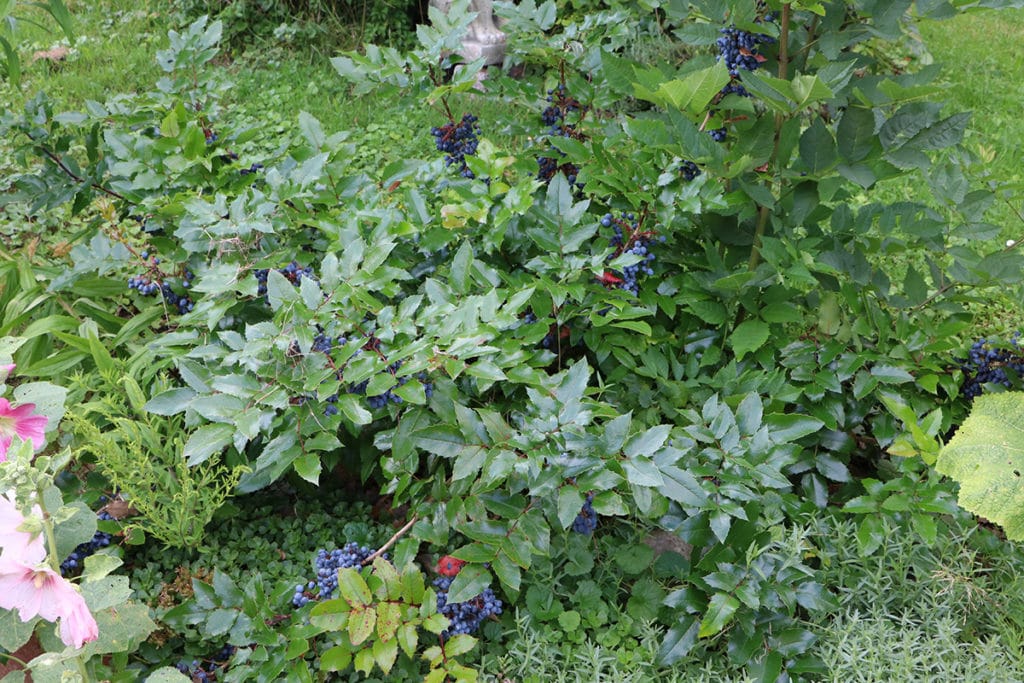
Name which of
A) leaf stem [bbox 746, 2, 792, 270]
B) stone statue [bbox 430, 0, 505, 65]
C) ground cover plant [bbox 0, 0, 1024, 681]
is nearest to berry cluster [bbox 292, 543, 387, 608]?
ground cover plant [bbox 0, 0, 1024, 681]

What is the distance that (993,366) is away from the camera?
7.53ft

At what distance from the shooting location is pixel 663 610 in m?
1.99

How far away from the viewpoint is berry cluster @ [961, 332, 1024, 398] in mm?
2275

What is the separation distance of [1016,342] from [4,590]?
8.38ft

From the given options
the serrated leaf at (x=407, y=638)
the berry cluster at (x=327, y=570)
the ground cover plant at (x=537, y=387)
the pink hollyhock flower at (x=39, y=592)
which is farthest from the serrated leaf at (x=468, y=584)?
the pink hollyhock flower at (x=39, y=592)

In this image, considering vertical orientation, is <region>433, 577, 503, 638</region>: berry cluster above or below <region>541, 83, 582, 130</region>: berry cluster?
below

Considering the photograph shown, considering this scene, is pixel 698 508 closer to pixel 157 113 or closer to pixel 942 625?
pixel 942 625

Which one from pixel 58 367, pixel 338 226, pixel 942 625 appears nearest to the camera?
pixel 942 625

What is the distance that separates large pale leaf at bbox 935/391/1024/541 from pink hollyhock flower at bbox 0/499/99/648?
65.2 inches

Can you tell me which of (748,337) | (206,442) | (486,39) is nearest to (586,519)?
(748,337)

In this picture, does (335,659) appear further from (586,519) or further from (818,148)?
(818,148)

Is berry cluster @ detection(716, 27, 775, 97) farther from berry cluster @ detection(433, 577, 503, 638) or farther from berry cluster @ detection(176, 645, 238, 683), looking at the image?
berry cluster @ detection(176, 645, 238, 683)

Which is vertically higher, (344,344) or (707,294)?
(344,344)

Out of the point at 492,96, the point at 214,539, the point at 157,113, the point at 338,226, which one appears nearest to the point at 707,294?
the point at 492,96
